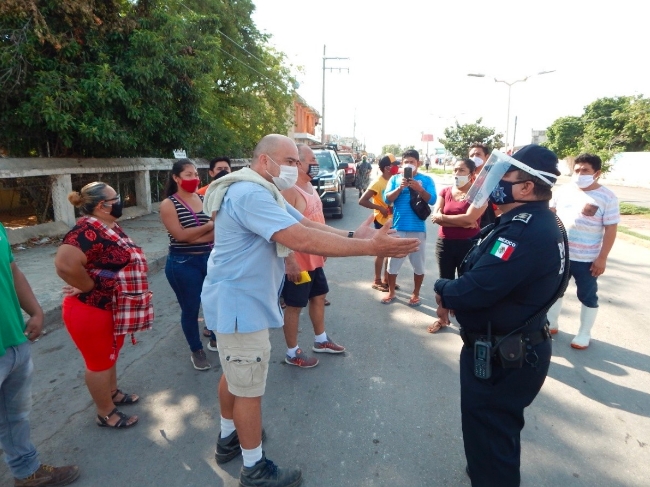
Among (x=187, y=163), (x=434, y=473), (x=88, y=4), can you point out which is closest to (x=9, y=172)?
(x=88, y=4)

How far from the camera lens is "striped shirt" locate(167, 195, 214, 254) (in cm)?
340

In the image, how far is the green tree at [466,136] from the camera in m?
30.8

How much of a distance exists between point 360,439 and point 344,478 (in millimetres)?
356

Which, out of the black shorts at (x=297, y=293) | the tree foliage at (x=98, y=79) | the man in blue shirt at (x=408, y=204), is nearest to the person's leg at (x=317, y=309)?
the black shorts at (x=297, y=293)

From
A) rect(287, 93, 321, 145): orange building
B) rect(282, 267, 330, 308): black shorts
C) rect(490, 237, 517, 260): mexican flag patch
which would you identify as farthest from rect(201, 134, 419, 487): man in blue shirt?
rect(287, 93, 321, 145): orange building

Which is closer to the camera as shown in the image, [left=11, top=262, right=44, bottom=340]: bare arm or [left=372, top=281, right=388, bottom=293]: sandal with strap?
[left=11, top=262, right=44, bottom=340]: bare arm

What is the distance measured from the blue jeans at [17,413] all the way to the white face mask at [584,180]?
439 centimetres

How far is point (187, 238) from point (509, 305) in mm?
2490

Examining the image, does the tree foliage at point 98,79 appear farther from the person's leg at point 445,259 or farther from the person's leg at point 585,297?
the person's leg at point 585,297

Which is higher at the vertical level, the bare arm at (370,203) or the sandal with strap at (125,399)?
the bare arm at (370,203)

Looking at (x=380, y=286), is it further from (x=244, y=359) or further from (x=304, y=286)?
(x=244, y=359)

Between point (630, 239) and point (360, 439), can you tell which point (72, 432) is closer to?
point (360, 439)

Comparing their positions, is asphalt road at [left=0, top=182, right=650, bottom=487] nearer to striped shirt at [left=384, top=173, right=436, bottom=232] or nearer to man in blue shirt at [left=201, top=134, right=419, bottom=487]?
man in blue shirt at [left=201, top=134, right=419, bottom=487]

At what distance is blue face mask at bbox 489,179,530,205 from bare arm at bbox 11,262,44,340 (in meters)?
2.51
